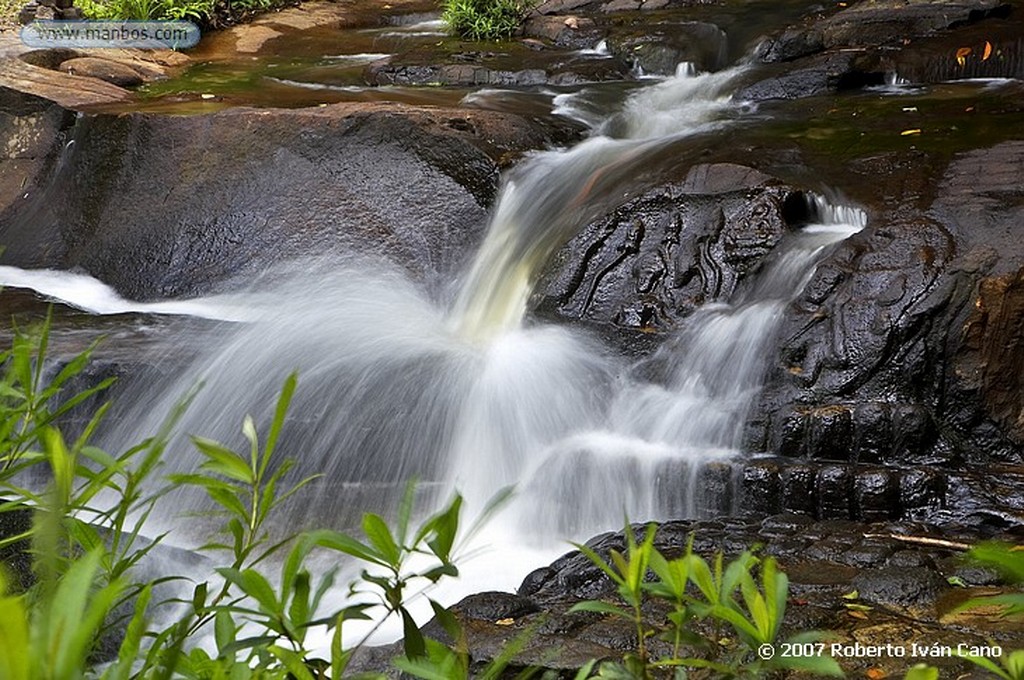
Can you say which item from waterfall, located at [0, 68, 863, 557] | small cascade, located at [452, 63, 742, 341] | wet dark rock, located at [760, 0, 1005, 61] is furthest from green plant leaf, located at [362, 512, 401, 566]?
wet dark rock, located at [760, 0, 1005, 61]

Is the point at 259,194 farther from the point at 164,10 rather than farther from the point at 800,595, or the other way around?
the point at 164,10

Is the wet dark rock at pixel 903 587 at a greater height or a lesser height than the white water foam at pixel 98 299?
lesser

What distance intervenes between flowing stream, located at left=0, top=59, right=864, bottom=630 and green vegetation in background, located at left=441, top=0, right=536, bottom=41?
218 inches

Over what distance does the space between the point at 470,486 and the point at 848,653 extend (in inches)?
107

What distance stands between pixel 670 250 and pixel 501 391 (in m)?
1.38

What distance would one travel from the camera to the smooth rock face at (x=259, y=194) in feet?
25.7

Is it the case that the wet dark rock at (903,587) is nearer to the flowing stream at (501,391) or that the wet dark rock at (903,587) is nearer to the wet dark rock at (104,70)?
the flowing stream at (501,391)

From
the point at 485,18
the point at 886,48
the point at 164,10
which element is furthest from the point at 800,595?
the point at 164,10

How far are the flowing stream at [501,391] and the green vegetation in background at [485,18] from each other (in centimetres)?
555

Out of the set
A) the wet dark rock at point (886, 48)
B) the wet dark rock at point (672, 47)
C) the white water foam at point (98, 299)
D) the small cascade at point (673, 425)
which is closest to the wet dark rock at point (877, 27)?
the wet dark rock at point (886, 48)

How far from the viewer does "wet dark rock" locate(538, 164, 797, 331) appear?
6.27 metres

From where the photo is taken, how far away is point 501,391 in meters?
6.00

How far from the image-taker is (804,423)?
5172 millimetres

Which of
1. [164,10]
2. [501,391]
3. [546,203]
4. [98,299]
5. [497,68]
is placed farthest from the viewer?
[164,10]
